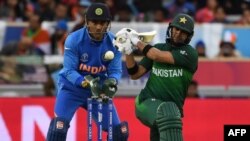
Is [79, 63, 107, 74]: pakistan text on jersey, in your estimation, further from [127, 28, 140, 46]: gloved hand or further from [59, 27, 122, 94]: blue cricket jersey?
[127, 28, 140, 46]: gloved hand

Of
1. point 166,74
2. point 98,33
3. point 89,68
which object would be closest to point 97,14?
point 98,33

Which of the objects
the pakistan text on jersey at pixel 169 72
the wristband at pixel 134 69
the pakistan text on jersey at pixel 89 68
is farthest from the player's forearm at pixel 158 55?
the pakistan text on jersey at pixel 89 68

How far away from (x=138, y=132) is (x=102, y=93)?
290cm

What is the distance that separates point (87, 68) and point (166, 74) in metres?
1.02

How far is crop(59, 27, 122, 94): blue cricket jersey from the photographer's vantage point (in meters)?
10.9

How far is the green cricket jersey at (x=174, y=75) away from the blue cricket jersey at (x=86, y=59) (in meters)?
0.58

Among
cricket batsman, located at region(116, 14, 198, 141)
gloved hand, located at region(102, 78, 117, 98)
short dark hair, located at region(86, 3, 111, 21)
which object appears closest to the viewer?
cricket batsman, located at region(116, 14, 198, 141)

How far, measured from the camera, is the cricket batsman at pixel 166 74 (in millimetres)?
10250

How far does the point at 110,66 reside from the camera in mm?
11086

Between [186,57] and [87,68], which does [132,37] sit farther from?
[87,68]

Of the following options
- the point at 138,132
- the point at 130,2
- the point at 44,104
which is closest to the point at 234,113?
the point at 138,132

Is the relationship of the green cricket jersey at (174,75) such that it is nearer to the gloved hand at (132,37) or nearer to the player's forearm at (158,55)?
the player's forearm at (158,55)

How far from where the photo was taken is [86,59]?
10.9 meters

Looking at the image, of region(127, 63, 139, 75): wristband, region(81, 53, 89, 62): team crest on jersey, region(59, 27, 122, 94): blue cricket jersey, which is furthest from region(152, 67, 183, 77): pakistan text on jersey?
region(81, 53, 89, 62): team crest on jersey
